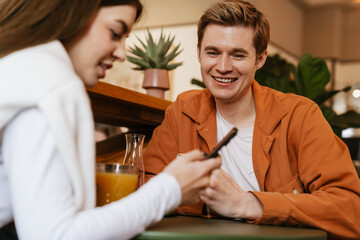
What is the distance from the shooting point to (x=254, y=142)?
5.68 feet

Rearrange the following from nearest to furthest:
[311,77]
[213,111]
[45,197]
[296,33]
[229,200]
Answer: [45,197], [229,200], [213,111], [311,77], [296,33]

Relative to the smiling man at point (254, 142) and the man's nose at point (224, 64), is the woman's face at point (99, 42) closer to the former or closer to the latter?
the smiling man at point (254, 142)

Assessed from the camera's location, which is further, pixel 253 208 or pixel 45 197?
pixel 253 208

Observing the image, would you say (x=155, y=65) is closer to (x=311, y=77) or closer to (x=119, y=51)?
(x=311, y=77)

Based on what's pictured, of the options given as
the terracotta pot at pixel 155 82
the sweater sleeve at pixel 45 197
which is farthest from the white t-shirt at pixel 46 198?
the terracotta pot at pixel 155 82

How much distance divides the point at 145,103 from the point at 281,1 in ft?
16.0

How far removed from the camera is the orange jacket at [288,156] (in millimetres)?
1381

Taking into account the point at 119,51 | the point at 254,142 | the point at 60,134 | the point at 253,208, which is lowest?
the point at 253,208

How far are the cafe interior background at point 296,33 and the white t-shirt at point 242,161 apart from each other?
3.36 m

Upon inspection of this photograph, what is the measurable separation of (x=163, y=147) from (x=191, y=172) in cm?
83

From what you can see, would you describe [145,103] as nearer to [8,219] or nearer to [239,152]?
[239,152]

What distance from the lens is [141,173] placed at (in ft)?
4.79

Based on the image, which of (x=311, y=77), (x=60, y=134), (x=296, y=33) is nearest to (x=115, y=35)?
(x=60, y=134)

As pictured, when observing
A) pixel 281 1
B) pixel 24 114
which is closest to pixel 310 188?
pixel 24 114
